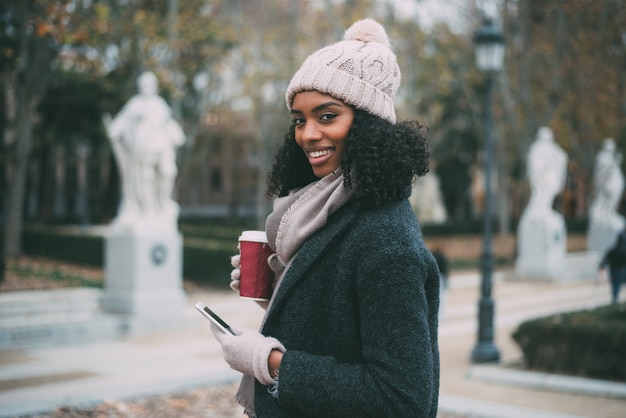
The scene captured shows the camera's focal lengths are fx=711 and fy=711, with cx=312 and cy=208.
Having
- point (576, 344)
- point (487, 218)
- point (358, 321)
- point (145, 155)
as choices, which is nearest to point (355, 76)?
point (358, 321)

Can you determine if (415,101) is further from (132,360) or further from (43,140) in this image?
(132,360)

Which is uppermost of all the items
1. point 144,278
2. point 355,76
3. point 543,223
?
point 355,76

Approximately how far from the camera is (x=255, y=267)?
2.23 meters

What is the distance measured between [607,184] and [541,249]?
568cm

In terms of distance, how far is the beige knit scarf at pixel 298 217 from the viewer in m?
2.00

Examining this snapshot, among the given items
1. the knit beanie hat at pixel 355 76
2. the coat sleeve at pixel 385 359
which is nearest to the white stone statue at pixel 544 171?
the knit beanie hat at pixel 355 76

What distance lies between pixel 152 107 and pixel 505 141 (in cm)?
2344

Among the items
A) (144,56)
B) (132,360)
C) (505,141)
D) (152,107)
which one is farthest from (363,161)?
(505,141)

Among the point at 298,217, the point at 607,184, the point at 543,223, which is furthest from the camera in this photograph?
the point at 607,184

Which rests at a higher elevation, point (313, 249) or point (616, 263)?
point (313, 249)

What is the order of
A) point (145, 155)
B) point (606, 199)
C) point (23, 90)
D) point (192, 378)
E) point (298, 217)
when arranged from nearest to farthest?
point (298, 217), point (192, 378), point (145, 155), point (23, 90), point (606, 199)

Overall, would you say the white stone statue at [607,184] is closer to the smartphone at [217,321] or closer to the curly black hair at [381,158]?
the curly black hair at [381,158]

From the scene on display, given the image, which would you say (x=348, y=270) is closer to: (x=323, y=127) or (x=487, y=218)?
(x=323, y=127)

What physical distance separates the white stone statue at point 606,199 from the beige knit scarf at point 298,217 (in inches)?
945
